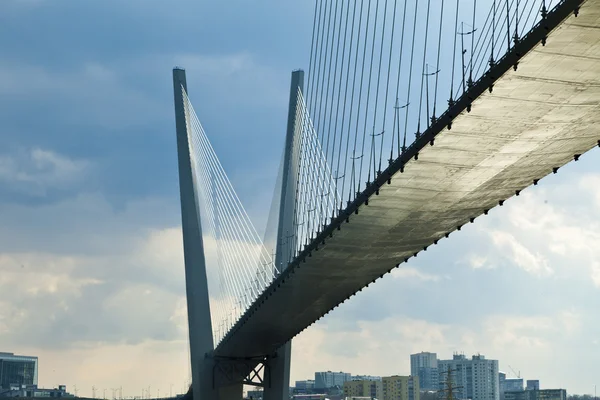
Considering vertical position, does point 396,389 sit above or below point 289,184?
below

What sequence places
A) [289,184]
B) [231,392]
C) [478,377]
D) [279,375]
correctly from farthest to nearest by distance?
[478,377]
[231,392]
[279,375]
[289,184]

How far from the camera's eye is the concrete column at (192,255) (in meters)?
51.2

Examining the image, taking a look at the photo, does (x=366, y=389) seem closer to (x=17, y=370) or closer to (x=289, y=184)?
(x=17, y=370)

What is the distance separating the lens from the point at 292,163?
5019 centimetres

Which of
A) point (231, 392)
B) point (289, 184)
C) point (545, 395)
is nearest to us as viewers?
point (289, 184)

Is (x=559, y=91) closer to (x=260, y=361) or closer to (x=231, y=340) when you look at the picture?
(x=231, y=340)

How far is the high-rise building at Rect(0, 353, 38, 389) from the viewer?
6639 inches

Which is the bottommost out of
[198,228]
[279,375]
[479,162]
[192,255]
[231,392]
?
[231,392]

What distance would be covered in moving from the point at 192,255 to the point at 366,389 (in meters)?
113

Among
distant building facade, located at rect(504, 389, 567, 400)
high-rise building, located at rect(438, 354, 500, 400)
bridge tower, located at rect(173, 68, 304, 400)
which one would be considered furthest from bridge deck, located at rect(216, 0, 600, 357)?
high-rise building, located at rect(438, 354, 500, 400)

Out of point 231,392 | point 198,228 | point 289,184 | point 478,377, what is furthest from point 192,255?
point 478,377

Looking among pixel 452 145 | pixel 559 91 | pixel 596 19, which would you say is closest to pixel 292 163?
pixel 452 145

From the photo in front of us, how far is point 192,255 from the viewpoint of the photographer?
51250mm

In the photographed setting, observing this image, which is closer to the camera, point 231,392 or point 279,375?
point 279,375
